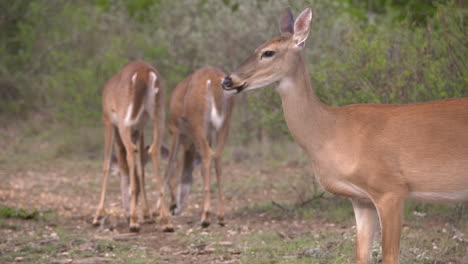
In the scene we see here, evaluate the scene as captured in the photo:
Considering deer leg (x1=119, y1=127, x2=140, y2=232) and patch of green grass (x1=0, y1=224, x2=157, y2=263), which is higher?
deer leg (x1=119, y1=127, x2=140, y2=232)

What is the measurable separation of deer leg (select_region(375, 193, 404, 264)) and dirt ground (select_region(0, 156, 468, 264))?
54.7 inches

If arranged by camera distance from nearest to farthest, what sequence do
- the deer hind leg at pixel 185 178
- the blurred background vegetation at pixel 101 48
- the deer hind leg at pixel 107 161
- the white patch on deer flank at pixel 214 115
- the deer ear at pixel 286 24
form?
the deer ear at pixel 286 24 → the white patch on deer flank at pixel 214 115 → the deer hind leg at pixel 107 161 → the deer hind leg at pixel 185 178 → the blurred background vegetation at pixel 101 48

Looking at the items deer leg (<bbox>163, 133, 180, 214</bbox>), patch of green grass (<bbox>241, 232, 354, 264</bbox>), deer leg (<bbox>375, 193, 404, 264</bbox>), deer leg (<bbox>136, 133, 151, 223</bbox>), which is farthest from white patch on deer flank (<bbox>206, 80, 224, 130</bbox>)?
deer leg (<bbox>375, 193, 404, 264</bbox>)

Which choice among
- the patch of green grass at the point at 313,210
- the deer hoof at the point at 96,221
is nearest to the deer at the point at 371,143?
the patch of green grass at the point at 313,210

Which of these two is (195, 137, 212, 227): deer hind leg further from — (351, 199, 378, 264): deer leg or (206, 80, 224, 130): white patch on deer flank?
(351, 199, 378, 264): deer leg

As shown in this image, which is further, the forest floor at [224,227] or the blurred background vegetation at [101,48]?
the blurred background vegetation at [101,48]

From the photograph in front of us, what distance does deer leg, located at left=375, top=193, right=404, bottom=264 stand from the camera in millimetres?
5121

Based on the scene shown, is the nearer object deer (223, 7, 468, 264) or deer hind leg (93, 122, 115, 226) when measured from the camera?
deer (223, 7, 468, 264)

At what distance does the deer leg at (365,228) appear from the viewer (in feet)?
18.2

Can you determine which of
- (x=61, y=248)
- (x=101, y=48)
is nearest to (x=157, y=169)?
(x=61, y=248)

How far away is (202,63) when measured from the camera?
52.3 feet

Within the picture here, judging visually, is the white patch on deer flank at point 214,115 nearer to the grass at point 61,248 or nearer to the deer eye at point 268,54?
the grass at point 61,248

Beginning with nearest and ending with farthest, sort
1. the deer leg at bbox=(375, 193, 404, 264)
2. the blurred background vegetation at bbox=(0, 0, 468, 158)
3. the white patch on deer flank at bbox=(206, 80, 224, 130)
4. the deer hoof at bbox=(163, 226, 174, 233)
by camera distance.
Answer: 1. the deer leg at bbox=(375, 193, 404, 264)
2. the deer hoof at bbox=(163, 226, 174, 233)
3. the white patch on deer flank at bbox=(206, 80, 224, 130)
4. the blurred background vegetation at bbox=(0, 0, 468, 158)

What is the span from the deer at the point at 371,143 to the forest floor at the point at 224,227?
4.65 ft
